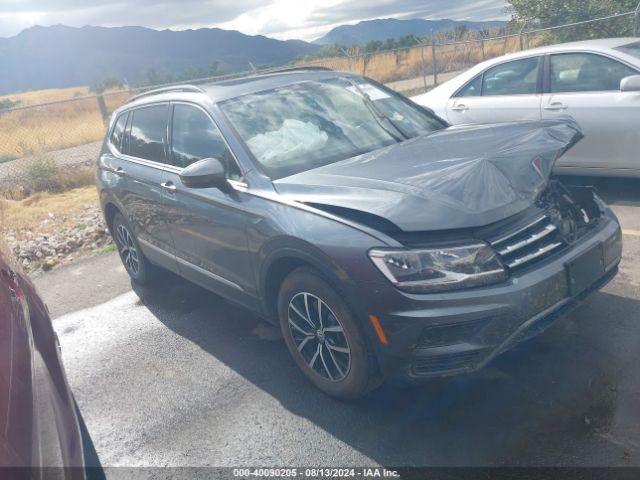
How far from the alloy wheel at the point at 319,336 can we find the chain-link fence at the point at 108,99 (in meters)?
8.01

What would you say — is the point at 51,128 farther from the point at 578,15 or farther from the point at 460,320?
the point at 460,320

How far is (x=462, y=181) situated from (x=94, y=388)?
113 inches

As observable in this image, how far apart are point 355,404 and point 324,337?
44cm

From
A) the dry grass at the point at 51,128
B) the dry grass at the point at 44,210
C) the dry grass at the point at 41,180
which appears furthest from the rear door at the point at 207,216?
the dry grass at the point at 51,128

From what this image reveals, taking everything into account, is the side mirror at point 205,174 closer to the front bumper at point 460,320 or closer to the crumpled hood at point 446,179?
the crumpled hood at point 446,179

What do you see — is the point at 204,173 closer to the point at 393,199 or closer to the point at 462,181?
the point at 393,199

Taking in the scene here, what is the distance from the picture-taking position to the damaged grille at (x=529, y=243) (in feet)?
9.75

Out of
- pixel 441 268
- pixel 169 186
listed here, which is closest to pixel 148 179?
pixel 169 186

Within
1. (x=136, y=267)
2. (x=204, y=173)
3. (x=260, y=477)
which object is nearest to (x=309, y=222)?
(x=204, y=173)

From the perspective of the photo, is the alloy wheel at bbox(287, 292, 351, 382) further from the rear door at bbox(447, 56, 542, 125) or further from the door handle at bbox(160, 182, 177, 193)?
the rear door at bbox(447, 56, 542, 125)

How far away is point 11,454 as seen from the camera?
164cm

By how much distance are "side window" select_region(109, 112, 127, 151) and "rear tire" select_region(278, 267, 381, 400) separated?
2.81 meters

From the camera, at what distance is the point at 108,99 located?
21609mm

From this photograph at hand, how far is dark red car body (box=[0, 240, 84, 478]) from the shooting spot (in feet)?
5.68
